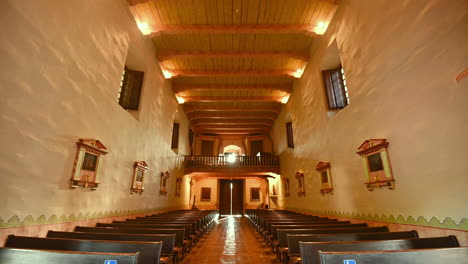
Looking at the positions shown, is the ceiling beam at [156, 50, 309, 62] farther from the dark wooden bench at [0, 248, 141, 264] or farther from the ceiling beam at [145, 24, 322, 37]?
the dark wooden bench at [0, 248, 141, 264]

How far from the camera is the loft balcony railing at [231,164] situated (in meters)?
12.7

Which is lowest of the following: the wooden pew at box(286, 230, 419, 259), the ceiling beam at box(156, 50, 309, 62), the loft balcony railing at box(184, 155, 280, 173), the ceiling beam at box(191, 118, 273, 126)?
the wooden pew at box(286, 230, 419, 259)

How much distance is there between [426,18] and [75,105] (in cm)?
593

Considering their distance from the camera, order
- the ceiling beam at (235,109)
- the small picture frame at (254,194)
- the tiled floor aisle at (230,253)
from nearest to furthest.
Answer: the tiled floor aisle at (230,253) < the ceiling beam at (235,109) < the small picture frame at (254,194)

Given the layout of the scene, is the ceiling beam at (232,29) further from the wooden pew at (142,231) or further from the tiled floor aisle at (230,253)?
the tiled floor aisle at (230,253)

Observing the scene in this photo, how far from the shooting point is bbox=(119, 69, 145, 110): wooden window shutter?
6.70 meters

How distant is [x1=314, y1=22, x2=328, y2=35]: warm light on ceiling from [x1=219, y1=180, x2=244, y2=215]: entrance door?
1373 cm

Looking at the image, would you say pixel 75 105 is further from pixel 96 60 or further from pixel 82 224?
pixel 82 224

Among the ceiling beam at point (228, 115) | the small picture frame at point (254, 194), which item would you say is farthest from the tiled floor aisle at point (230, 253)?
the small picture frame at point (254, 194)

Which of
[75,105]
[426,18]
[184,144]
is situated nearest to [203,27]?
[75,105]

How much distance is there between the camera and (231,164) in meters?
12.8

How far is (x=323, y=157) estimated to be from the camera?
6.65 metres

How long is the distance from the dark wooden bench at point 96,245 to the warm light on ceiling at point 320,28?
7.27 meters

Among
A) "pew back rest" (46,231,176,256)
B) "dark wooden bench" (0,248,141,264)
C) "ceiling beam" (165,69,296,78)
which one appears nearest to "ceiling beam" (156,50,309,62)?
"ceiling beam" (165,69,296,78)
